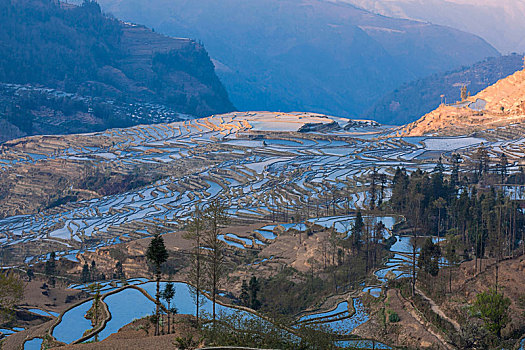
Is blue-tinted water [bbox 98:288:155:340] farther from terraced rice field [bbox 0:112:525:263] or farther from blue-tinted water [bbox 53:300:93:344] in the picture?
terraced rice field [bbox 0:112:525:263]

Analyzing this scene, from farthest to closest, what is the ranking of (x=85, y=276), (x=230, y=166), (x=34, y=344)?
(x=230, y=166), (x=85, y=276), (x=34, y=344)

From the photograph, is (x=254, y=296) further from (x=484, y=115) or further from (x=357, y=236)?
(x=484, y=115)

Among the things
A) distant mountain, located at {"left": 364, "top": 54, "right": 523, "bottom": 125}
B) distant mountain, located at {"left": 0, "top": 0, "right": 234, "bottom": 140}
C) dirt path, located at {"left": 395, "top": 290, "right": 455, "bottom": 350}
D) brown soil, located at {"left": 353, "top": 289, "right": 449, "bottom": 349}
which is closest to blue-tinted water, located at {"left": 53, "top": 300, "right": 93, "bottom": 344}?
brown soil, located at {"left": 353, "top": 289, "right": 449, "bottom": 349}

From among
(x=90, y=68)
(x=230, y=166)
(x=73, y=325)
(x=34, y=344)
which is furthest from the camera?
(x=90, y=68)

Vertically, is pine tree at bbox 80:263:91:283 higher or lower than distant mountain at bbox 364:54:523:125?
lower

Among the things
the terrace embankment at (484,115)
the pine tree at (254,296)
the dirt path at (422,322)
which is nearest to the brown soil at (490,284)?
the dirt path at (422,322)

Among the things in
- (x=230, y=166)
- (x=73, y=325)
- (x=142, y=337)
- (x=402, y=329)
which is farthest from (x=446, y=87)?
(x=142, y=337)

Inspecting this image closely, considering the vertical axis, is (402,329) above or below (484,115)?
below

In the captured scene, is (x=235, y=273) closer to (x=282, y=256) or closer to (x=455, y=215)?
(x=282, y=256)
